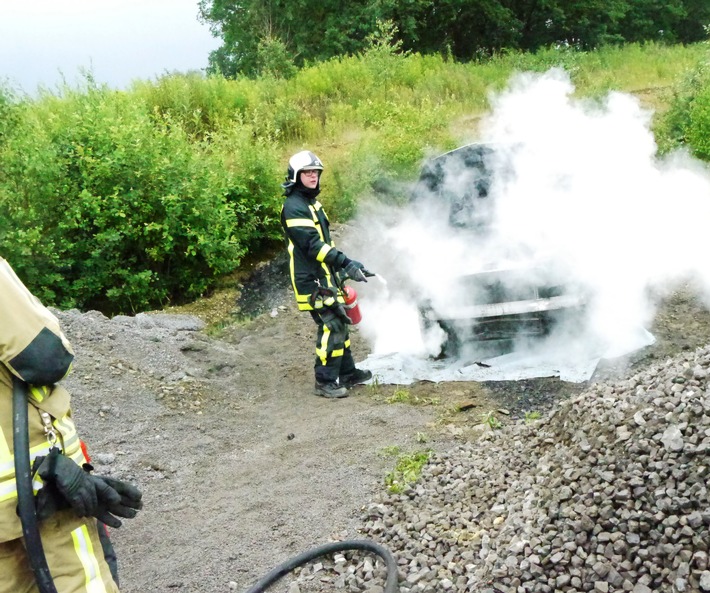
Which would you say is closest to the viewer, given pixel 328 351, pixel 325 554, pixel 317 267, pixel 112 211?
pixel 325 554

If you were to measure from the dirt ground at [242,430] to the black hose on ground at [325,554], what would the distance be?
0.29 ft

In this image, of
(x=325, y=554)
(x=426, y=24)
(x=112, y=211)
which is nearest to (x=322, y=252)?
(x=325, y=554)

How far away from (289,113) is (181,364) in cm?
944

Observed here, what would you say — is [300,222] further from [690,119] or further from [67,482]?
[690,119]

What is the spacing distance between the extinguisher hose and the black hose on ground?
1494 millimetres

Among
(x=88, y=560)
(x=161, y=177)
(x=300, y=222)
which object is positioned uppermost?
(x=161, y=177)

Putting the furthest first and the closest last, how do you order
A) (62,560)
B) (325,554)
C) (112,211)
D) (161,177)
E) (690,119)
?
(690,119) < (161,177) < (112,211) < (325,554) < (62,560)

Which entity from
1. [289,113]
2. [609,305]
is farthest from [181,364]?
[289,113]

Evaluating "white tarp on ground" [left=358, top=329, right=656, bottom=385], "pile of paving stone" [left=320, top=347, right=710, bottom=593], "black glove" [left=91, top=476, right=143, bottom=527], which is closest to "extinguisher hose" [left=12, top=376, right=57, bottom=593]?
"black glove" [left=91, top=476, right=143, bottom=527]

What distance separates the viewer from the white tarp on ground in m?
6.40

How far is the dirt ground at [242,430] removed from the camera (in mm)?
4305

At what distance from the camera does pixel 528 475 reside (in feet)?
13.8

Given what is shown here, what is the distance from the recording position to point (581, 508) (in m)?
3.50

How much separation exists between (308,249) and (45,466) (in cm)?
424
